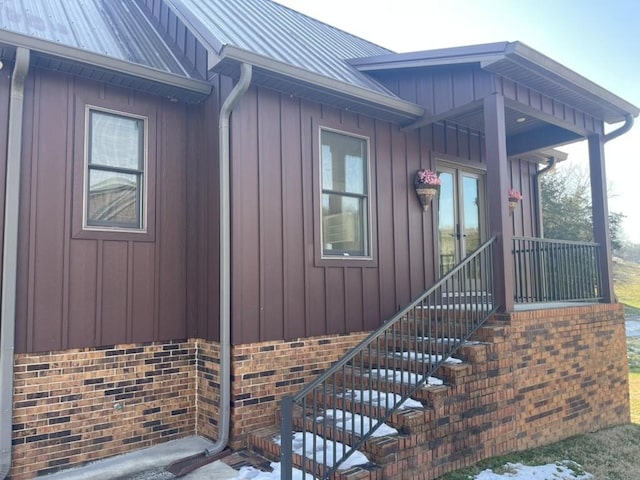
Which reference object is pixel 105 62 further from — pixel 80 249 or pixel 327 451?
pixel 327 451

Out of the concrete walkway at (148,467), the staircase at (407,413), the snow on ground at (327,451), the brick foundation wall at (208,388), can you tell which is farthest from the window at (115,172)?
the snow on ground at (327,451)

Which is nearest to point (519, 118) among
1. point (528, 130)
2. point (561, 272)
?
point (528, 130)

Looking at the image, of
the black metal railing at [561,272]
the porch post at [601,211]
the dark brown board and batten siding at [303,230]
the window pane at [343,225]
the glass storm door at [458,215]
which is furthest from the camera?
the glass storm door at [458,215]

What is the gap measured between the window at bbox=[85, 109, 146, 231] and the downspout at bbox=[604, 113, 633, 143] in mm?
6073

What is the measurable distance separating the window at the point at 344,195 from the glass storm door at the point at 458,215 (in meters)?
1.49

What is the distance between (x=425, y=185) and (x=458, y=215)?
3.75 feet

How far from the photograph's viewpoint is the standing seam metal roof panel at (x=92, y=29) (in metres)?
4.71

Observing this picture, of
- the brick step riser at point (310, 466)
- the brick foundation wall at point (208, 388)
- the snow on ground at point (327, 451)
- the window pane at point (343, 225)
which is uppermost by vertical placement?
the window pane at point (343, 225)

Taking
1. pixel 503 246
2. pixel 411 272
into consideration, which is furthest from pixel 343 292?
pixel 503 246

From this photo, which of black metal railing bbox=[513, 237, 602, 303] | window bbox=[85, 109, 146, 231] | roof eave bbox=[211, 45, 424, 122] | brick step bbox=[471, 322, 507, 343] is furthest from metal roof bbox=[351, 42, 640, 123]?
window bbox=[85, 109, 146, 231]

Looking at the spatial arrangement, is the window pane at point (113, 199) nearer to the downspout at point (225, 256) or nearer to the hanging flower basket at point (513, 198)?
the downspout at point (225, 256)

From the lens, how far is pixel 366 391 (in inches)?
199

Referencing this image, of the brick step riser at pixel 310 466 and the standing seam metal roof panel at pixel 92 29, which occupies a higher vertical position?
the standing seam metal roof panel at pixel 92 29

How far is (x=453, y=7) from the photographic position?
49.0 feet
